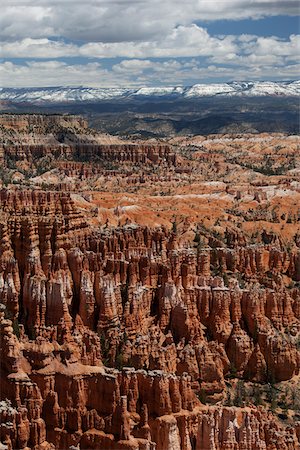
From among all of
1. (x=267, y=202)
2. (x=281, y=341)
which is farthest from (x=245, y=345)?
(x=267, y=202)

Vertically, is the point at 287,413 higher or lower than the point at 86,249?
lower

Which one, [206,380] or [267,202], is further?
[267,202]

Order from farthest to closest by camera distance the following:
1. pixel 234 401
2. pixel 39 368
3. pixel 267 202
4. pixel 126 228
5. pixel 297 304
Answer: pixel 267 202 < pixel 126 228 < pixel 297 304 < pixel 234 401 < pixel 39 368

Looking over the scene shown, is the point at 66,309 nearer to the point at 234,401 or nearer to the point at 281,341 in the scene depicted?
the point at 234,401

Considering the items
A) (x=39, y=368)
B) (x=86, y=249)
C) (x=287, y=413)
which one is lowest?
(x=287, y=413)

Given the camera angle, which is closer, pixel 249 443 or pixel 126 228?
pixel 249 443

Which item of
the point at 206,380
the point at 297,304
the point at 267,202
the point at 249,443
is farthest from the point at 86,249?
the point at 267,202

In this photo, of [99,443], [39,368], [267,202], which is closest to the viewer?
[99,443]

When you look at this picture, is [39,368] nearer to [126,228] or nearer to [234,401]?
[234,401]

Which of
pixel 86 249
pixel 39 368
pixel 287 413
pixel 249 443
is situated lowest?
pixel 287 413
